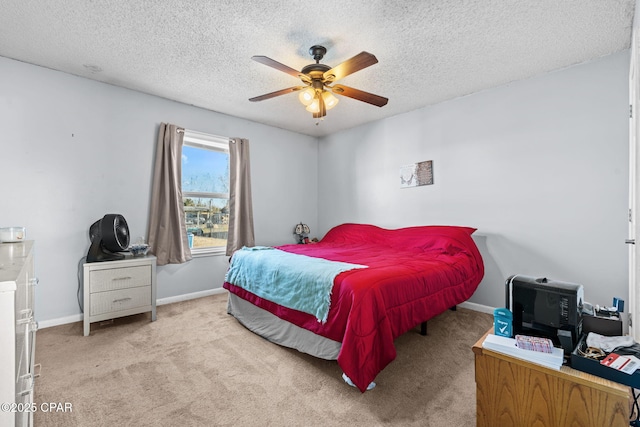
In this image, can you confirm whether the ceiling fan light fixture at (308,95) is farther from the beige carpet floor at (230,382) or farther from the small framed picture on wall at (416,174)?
the beige carpet floor at (230,382)

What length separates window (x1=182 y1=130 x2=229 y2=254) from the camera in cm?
391

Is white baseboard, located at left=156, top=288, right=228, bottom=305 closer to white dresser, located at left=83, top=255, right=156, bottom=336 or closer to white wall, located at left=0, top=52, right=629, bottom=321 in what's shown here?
white wall, located at left=0, top=52, right=629, bottom=321

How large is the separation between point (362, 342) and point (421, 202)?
2574mm

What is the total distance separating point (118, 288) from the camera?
110 inches

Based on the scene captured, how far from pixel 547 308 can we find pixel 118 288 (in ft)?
10.8

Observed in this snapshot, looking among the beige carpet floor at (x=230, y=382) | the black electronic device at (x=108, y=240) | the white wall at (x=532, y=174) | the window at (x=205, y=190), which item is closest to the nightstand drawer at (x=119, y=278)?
the black electronic device at (x=108, y=240)

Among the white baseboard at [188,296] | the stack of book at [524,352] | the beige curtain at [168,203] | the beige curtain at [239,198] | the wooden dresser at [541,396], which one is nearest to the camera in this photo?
the wooden dresser at [541,396]

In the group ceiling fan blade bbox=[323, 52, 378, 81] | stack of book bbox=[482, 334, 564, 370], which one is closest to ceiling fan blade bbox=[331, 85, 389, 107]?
ceiling fan blade bbox=[323, 52, 378, 81]

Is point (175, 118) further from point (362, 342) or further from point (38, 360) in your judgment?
point (362, 342)

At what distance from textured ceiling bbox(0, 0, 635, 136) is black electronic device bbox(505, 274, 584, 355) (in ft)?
6.13

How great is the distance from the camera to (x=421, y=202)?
3883 millimetres

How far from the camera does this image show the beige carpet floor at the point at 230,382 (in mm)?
1599

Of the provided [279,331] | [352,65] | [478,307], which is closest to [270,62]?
[352,65]

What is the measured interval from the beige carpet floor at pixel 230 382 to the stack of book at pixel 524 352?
2.16 ft
